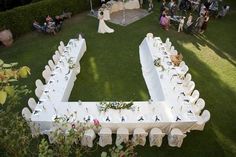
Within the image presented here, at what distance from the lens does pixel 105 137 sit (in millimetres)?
8391

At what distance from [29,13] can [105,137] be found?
976 centimetres

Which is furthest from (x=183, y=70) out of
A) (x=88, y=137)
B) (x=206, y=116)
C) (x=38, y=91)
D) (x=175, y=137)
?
(x=38, y=91)

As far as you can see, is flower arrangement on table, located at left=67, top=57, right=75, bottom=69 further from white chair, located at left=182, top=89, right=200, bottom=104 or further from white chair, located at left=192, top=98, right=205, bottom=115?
white chair, located at left=192, top=98, right=205, bottom=115

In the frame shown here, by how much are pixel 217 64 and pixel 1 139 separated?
11.1 m

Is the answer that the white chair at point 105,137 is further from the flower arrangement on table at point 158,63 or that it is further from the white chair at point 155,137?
the flower arrangement on table at point 158,63

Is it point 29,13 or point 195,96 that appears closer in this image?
point 195,96

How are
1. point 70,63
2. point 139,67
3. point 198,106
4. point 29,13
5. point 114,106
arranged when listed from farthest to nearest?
point 29,13 → point 139,67 → point 70,63 → point 198,106 → point 114,106

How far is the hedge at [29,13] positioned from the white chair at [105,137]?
357 inches

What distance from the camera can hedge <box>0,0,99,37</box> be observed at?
577 inches

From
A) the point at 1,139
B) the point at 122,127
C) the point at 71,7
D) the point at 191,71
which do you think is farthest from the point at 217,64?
the point at 1,139

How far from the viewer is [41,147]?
340 centimetres

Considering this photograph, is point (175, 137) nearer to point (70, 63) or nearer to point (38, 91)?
point (38, 91)

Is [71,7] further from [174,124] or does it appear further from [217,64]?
[174,124]

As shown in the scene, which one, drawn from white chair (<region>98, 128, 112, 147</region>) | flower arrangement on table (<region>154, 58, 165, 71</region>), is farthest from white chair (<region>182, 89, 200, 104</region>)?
white chair (<region>98, 128, 112, 147</region>)
